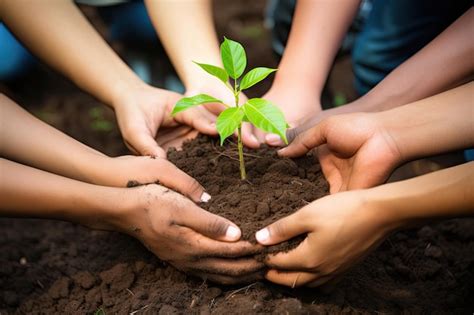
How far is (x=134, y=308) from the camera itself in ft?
5.35

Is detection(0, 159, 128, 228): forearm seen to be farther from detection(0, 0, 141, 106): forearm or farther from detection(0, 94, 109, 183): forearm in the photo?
detection(0, 0, 141, 106): forearm

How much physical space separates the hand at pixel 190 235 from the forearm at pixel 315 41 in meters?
0.91

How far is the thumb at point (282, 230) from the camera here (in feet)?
5.03

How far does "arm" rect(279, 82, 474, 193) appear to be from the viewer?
68.6 inches

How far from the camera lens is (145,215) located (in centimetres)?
162

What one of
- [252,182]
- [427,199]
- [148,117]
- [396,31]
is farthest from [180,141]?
[396,31]

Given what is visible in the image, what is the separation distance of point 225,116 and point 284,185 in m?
0.34

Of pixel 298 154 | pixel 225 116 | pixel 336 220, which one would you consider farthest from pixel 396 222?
pixel 225 116

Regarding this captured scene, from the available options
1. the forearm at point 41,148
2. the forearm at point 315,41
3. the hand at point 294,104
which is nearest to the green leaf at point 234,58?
the hand at point 294,104

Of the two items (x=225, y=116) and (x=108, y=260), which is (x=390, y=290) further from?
(x=108, y=260)

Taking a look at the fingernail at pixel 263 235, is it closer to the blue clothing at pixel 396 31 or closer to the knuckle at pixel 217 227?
the knuckle at pixel 217 227

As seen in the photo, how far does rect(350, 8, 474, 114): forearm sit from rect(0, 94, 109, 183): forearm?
1.02 meters

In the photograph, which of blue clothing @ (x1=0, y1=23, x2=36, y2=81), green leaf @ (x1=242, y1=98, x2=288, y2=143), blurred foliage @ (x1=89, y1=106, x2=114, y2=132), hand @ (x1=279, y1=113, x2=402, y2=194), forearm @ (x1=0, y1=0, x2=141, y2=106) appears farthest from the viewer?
blurred foliage @ (x1=89, y1=106, x2=114, y2=132)

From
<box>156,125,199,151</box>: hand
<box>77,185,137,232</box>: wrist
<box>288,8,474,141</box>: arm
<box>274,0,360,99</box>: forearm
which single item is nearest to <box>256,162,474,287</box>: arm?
<box>77,185,137,232</box>: wrist
